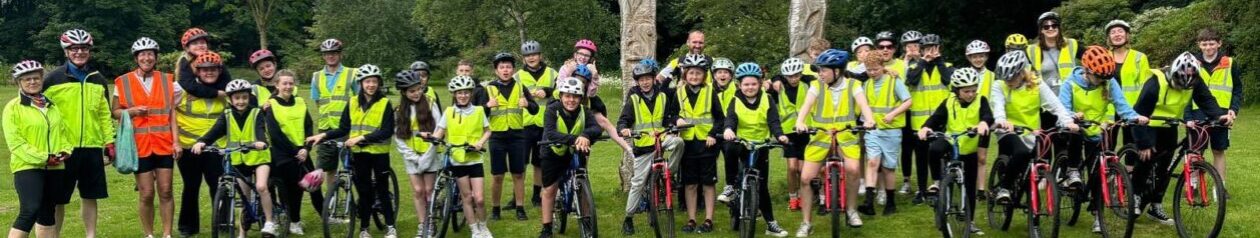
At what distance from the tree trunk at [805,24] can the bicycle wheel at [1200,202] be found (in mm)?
4340

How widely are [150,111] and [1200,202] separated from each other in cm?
748

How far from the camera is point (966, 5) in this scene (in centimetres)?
4066

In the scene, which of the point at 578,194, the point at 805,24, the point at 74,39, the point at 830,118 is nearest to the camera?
the point at 74,39

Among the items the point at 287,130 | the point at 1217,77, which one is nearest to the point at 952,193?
the point at 1217,77

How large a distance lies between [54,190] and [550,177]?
339cm

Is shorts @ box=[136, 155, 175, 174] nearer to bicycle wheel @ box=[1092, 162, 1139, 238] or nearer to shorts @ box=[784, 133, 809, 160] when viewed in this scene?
shorts @ box=[784, 133, 809, 160]

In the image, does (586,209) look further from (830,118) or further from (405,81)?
(830,118)

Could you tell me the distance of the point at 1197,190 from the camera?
28.1 ft

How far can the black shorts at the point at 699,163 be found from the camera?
9.58m

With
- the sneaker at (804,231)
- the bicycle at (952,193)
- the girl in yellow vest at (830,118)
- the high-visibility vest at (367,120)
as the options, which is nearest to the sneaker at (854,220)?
the girl in yellow vest at (830,118)

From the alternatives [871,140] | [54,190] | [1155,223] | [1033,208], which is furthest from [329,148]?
[1155,223]

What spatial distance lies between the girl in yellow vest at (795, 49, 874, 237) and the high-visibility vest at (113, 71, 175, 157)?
471 centimetres

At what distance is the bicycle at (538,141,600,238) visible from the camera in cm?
927

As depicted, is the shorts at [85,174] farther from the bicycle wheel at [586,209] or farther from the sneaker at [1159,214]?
the sneaker at [1159,214]
